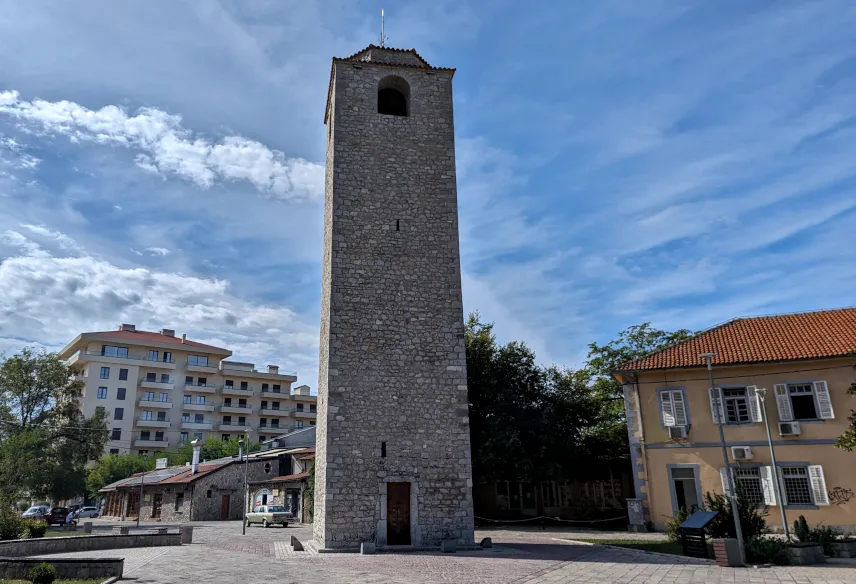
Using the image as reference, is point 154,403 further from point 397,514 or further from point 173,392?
point 397,514

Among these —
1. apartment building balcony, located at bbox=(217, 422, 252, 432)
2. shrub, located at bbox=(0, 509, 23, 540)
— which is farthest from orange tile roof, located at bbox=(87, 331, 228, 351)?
shrub, located at bbox=(0, 509, 23, 540)

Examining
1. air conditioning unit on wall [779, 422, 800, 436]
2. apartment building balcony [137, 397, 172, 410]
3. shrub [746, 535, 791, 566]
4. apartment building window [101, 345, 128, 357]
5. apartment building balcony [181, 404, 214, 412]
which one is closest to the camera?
shrub [746, 535, 791, 566]

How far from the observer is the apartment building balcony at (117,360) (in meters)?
54.6

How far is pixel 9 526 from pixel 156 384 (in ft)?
134

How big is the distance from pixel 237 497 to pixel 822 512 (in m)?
A: 29.8

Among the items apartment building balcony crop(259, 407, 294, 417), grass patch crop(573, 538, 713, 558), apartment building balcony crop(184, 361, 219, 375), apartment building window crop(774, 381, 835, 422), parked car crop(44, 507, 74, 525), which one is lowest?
grass patch crop(573, 538, 713, 558)

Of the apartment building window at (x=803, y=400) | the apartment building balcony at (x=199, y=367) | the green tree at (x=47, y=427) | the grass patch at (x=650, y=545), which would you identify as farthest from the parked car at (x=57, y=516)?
the apartment building window at (x=803, y=400)

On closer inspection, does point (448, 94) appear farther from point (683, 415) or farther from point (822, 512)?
point (822, 512)

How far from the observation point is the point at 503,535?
2125cm

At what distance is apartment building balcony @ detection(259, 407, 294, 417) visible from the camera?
63.4 m

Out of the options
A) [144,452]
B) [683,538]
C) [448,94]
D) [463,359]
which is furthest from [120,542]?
[144,452]

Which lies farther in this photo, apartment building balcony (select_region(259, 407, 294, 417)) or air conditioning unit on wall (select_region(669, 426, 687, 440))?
apartment building balcony (select_region(259, 407, 294, 417))

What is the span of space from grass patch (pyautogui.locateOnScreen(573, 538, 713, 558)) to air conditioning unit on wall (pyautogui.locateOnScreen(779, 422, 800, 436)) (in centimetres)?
602

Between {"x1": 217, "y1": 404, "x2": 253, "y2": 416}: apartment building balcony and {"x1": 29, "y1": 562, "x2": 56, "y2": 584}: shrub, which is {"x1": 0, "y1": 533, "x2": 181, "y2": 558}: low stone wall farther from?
{"x1": 217, "y1": 404, "x2": 253, "y2": 416}: apartment building balcony
